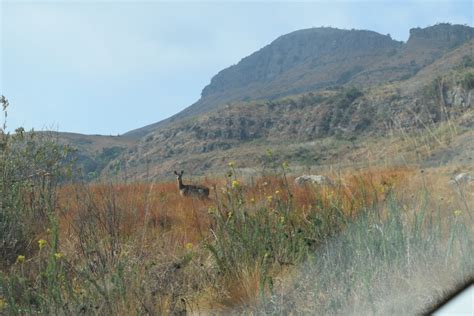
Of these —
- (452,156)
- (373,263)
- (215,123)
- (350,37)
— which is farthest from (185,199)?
(350,37)

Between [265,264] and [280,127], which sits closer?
[265,264]

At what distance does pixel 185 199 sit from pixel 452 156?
17.2 feet

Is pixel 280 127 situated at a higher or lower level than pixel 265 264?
higher

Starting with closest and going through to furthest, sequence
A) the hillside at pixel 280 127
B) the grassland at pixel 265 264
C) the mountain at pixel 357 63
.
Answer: the grassland at pixel 265 264
the hillside at pixel 280 127
the mountain at pixel 357 63

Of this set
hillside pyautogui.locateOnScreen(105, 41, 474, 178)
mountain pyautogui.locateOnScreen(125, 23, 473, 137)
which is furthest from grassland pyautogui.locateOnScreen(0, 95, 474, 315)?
mountain pyautogui.locateOnScreen(125, 23, 473, 137)

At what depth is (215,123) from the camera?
63406mm

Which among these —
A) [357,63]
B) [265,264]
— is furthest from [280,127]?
[357,63]

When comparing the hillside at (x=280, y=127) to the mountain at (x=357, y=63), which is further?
the mountain at (x=357, y=63)

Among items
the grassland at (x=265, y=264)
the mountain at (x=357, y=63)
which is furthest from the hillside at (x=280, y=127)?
the grassland at (x=265, y=264)

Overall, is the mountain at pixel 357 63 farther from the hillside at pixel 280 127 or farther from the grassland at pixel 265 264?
the grassland at pixel 265 264

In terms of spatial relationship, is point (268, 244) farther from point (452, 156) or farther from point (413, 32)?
point (413, 32)

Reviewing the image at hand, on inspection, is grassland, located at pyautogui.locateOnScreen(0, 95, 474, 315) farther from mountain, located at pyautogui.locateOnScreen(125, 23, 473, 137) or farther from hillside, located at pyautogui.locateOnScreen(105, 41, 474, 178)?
mountain, located at pyautogui.locateOnScreen(125, 23, 473, 137)

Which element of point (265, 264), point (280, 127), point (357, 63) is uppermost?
point (357, 63)

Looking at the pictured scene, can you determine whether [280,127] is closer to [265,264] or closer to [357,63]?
Result: [265,264]
